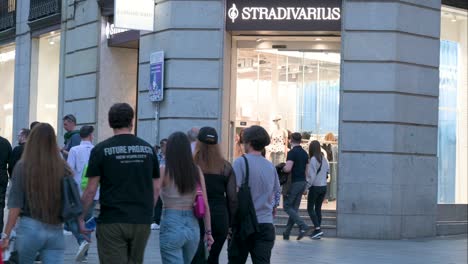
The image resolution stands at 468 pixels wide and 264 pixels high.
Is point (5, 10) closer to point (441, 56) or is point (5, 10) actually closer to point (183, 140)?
point (441, 56)

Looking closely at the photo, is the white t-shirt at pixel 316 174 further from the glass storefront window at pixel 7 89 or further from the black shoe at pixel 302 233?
the glass storefront window at pixel 7 89

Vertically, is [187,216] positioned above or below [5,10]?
below

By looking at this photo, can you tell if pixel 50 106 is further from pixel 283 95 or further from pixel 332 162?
pixel 332 162

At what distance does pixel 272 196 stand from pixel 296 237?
801 centimetres

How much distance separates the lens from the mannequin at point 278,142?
740 inches

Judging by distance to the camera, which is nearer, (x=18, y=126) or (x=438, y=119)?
(x=438, y=119)

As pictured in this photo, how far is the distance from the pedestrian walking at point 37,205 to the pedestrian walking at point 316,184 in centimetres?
974

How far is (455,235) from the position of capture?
18.3 meters

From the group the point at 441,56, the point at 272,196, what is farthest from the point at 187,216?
the point at 441,56

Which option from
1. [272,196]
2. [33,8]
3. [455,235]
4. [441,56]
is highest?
[33,8]

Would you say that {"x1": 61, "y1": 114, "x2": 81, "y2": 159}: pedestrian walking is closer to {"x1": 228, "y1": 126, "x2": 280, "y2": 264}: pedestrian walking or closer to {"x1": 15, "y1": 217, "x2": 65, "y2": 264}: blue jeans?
{"x1": 228, "y1": 126, "x2": 280, "y2": 264}: pedestrian walking

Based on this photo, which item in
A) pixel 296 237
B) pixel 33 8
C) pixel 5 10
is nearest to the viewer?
pixel 296 237

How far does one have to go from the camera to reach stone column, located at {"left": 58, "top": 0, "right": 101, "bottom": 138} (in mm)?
20828

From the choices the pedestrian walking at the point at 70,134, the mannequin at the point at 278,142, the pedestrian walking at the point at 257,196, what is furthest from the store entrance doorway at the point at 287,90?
the pedestrian walking at the point at 257,196
